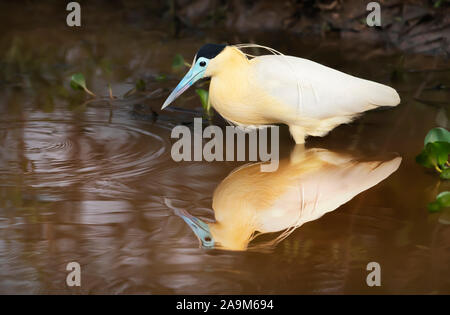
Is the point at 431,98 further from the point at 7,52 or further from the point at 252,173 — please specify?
the point at 7,52

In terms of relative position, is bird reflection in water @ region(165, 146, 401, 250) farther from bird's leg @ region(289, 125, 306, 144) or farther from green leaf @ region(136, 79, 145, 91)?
green leaf @ region(136, 79, 145, 91)

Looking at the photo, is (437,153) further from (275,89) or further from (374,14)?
(374,14)

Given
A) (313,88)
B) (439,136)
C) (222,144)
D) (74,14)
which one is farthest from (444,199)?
(74,14)

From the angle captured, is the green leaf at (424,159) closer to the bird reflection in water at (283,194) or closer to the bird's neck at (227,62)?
the bird reflection in water at (283,194)

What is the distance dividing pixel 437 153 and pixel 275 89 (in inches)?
31.7

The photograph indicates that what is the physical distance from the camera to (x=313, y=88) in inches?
137

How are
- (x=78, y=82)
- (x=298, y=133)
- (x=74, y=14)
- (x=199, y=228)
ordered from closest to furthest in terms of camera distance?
(x=199, y=228) → (x=298, y=133) → (x=78, y=82) → (x=74, y=14)

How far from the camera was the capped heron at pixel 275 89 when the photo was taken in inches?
133

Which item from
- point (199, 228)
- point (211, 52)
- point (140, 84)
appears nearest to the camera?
point (199, 228)

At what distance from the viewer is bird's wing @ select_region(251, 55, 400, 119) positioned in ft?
11.2

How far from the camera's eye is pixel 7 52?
5621 mm

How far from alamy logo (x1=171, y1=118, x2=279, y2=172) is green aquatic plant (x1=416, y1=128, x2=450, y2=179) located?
690 millimetres

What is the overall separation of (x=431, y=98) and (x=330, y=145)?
104 cm
